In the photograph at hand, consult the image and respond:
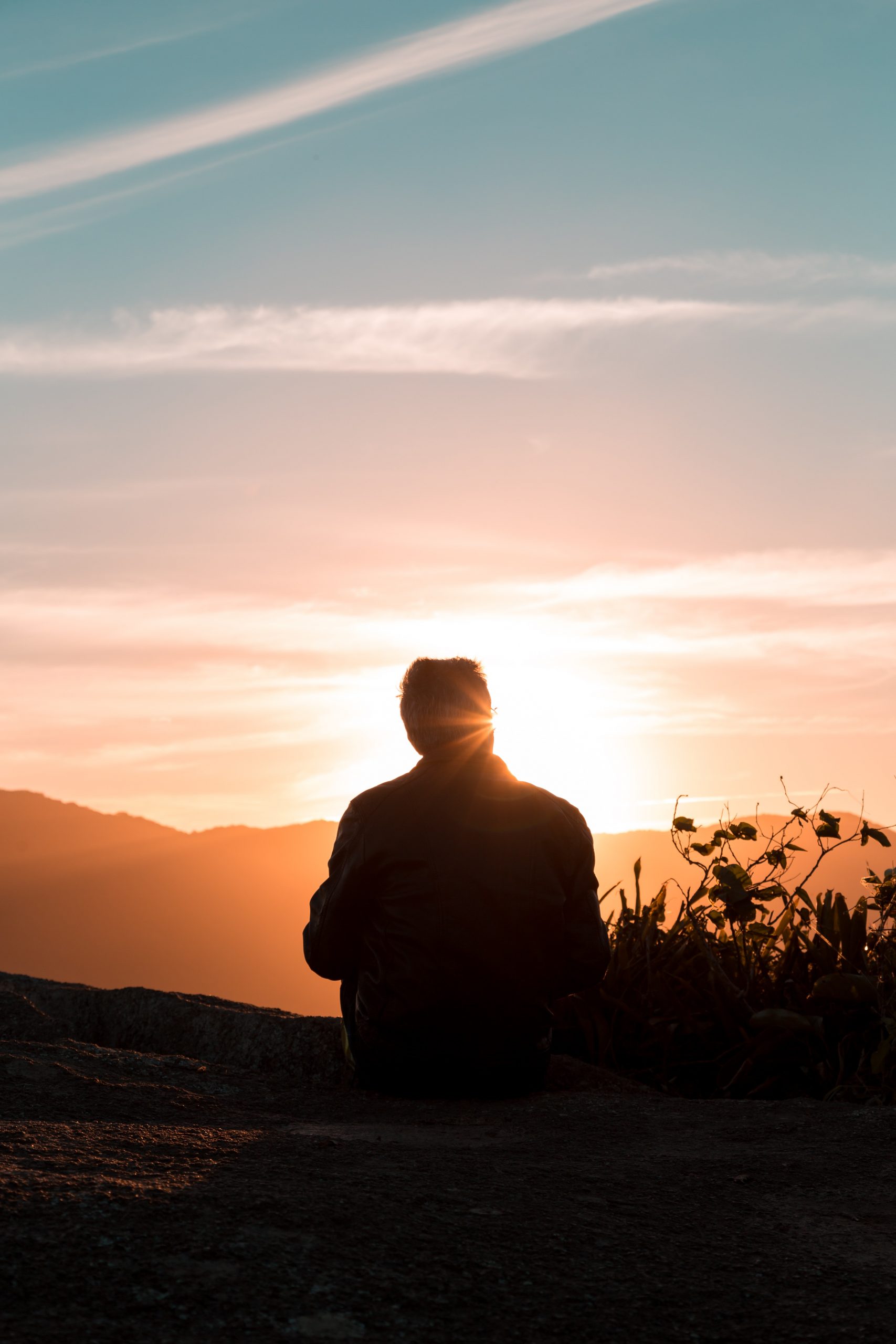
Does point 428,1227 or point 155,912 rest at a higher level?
point 428,1227

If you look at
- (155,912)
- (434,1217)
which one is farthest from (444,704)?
(155,912)

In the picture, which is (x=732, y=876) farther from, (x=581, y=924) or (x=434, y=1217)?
(x=434, y=1217)

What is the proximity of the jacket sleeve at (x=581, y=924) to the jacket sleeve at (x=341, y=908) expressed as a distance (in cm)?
68

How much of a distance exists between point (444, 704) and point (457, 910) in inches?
25.7

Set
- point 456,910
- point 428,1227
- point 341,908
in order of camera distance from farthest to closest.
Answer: point 341,908, point 456,910, point 428,1227

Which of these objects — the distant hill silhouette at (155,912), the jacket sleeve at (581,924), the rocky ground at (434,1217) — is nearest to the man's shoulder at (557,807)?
the jacket sleeve at (581,924)

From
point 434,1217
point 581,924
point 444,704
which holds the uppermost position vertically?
point 444,704

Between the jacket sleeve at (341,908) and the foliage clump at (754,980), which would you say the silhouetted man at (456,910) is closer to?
the jacket sleeve at (341,908)

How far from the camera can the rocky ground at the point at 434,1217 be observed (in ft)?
5.19

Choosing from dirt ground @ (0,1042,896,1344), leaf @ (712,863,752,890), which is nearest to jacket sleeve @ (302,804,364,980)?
dirt ground @ (0,1042,896,1344)

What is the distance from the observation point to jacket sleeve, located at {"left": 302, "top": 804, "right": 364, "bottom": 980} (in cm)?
345

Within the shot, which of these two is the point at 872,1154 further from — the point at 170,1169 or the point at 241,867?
the point at 241,867

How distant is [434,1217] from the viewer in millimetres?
1962

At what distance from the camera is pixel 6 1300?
1.52 metres
